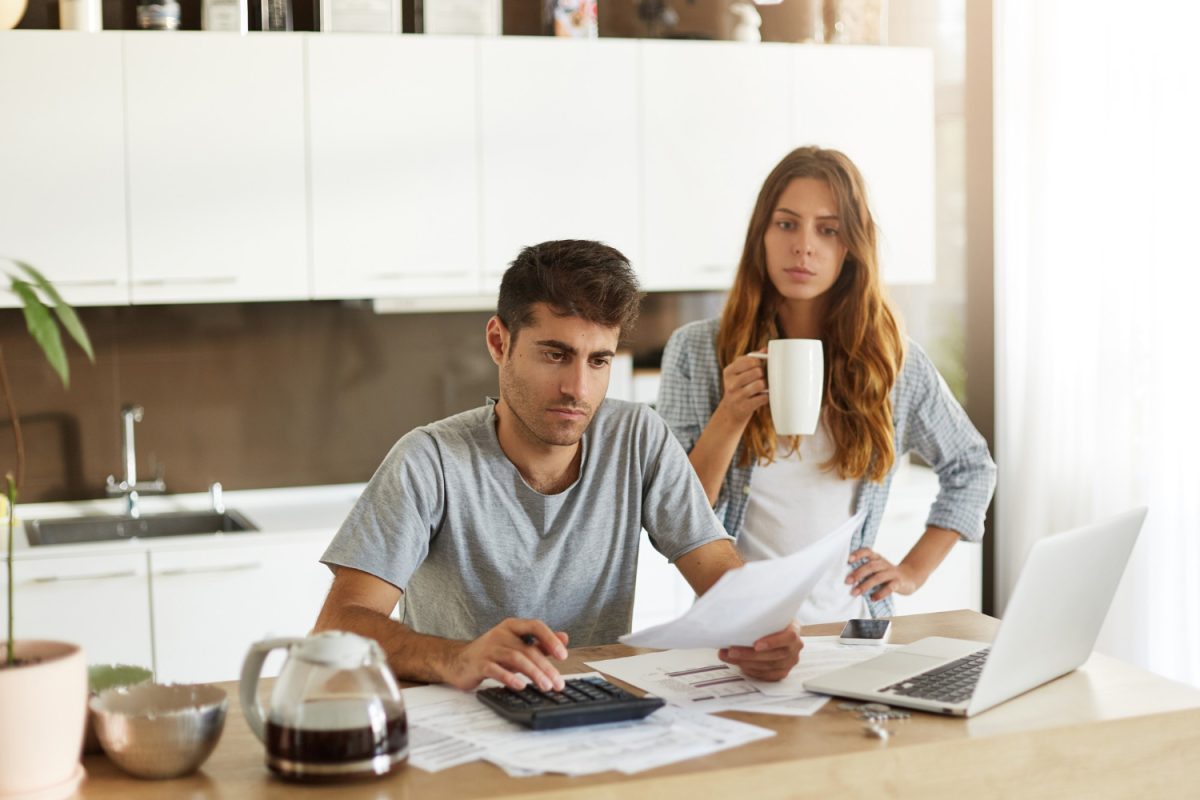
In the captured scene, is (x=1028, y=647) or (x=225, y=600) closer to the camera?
(x=1028, y=647)

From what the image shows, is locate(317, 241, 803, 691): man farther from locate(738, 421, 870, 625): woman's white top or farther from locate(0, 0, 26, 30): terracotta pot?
locate(0, 0, 26, 30): terracotta pot

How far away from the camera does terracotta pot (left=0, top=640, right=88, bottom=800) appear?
4.14 ft

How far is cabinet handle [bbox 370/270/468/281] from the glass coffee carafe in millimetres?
2222

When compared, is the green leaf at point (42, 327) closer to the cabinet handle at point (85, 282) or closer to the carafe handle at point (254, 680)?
the carafe handle at point (254, 680)

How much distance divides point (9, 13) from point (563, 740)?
2656 millimetres

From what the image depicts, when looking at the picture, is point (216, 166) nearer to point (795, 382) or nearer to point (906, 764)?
point (795, 382)

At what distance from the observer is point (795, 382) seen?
2.26 m

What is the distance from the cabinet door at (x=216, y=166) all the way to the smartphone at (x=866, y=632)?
76.8 inches

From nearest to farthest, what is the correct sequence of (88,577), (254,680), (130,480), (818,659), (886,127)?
1. (254,680)
2. (818,659)
3. (88,577)
4. (130,480)
5. (886,127)

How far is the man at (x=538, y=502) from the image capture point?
189 centimetres

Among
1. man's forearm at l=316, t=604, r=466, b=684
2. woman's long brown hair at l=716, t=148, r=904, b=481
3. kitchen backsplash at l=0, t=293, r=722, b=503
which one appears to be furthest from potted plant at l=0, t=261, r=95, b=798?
kitchen backsplash at l=0, t=293, r=722, b=503

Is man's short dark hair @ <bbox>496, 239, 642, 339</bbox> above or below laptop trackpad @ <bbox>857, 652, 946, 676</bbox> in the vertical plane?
above

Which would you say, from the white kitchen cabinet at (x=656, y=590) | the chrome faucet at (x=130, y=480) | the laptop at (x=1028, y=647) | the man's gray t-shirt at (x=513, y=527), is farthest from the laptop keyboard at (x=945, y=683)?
the chrome faucet at (x=130, y=480)

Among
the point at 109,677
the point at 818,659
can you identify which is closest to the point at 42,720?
the point at 109,677
